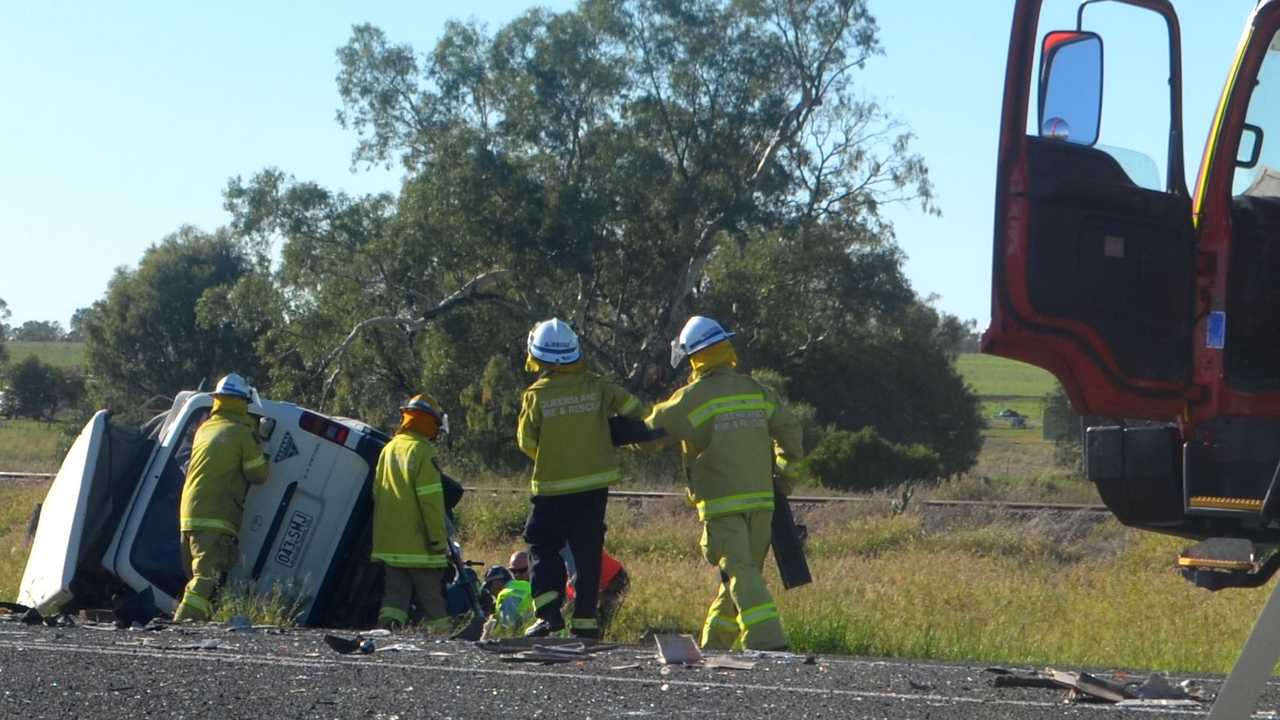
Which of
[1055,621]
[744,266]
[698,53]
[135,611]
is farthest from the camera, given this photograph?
[698,53]

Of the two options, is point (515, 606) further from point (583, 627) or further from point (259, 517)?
point (259, 517)

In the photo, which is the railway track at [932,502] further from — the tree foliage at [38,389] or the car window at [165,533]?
the tree foliage at [38,389]

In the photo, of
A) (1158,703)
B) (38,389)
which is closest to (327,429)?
(1158,703)

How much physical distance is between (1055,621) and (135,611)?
5555 millimetres

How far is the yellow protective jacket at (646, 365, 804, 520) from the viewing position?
7.66 meters

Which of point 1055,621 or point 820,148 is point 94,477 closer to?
point 1055,621

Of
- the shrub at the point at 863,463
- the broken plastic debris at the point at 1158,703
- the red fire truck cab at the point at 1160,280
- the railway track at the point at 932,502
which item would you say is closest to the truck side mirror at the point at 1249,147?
the red fire truck cab at the point at 1160,280

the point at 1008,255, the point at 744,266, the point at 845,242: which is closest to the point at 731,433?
the point at 1008,255

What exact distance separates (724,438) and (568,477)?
0.91 meters

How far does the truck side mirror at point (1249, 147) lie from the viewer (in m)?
6.55

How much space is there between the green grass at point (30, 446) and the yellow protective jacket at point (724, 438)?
2549 centimetres

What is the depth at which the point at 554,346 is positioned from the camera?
8.28 m

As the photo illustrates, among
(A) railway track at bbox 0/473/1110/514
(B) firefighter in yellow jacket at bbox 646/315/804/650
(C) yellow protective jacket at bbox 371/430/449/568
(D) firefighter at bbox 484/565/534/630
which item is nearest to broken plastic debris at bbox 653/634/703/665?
(B) firefighter in yellow jacket at bbox 646/315/804/650

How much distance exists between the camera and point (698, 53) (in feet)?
121
